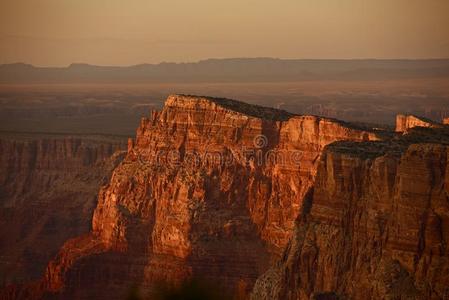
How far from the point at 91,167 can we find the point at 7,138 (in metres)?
10.5

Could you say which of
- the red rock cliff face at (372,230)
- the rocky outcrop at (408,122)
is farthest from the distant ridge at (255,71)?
the red rock cliff face at (372,230)

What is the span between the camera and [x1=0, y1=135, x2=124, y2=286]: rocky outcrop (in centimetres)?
7850

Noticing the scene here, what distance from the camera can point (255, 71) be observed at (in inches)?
7618

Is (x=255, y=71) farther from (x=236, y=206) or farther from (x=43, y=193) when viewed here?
(x=236, y=206)

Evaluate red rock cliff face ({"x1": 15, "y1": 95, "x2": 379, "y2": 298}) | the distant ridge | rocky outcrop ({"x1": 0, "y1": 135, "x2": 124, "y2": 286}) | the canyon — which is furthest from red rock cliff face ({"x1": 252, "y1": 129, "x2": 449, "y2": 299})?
the distant ridge

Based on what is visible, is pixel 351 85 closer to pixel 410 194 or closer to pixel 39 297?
pixel 39 297

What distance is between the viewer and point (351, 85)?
178 metres

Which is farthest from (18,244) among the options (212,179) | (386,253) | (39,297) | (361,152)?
(386,253)

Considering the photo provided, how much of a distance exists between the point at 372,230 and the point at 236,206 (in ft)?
56.9

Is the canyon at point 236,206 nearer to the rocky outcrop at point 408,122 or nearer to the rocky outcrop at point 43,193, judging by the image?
the rocky outcrop at point 408,122

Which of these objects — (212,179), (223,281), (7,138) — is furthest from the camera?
(7,138)

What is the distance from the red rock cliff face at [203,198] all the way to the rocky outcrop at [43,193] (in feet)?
37.4

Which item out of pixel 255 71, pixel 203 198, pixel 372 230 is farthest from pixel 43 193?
pixel 255 71

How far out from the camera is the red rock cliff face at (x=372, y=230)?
4216cm
